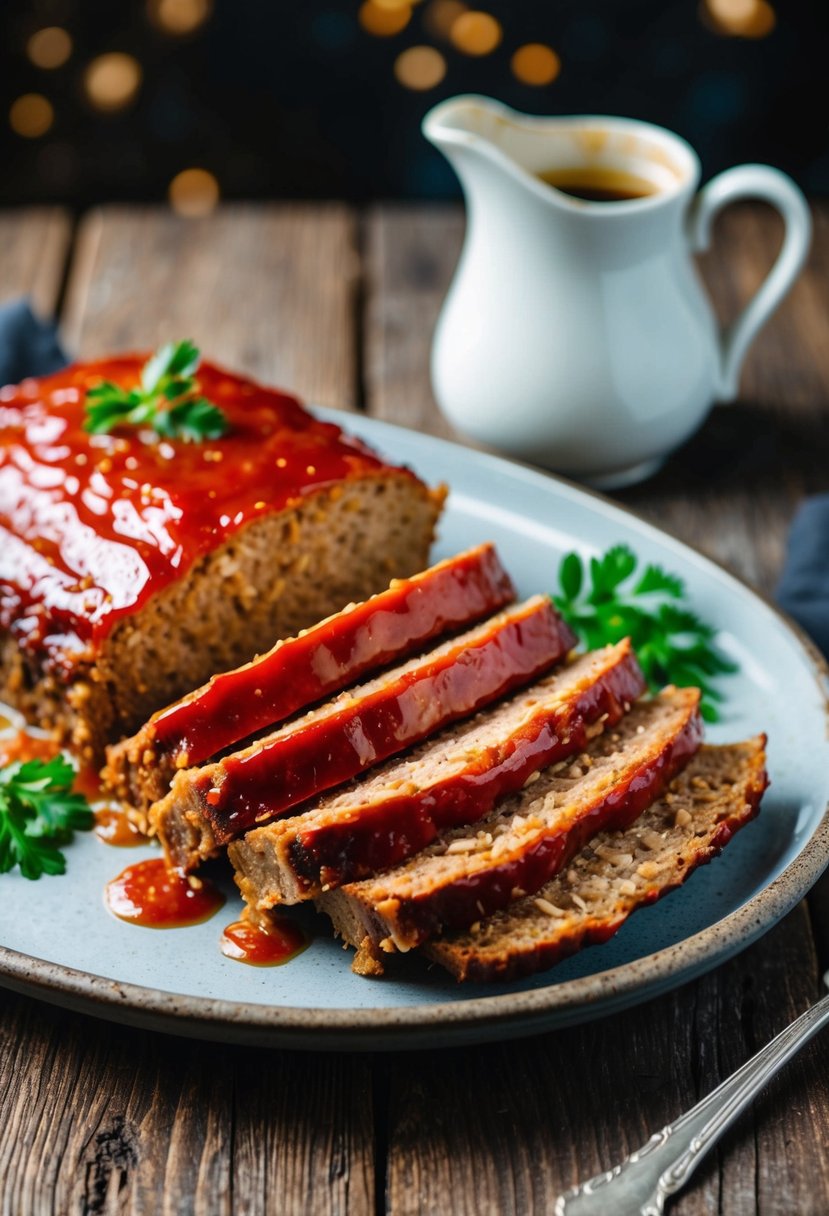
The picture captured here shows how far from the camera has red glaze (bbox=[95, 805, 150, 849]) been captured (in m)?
3.87

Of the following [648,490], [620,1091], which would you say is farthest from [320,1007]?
[648,490]

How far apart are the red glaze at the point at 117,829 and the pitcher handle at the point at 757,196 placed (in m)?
3.13

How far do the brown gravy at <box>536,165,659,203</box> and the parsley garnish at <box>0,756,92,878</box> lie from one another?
298 cm

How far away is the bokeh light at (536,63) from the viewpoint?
7.89 meters

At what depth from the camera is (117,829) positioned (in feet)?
12.8

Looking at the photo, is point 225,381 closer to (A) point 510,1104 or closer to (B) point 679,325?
(B) point 679,325

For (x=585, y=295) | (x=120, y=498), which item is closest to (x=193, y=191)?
(x=585, y=295)

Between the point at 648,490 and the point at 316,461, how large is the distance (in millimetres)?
1897

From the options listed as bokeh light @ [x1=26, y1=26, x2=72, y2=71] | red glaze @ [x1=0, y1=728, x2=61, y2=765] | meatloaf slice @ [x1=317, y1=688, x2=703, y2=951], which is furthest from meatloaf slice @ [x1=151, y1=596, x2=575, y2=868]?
bokeh light @ [x1=26, y1=26, x2=72, y2=71]

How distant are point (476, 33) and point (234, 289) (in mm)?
2127

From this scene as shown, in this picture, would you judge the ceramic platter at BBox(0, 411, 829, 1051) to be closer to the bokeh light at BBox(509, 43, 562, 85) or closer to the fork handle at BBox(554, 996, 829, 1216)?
the fork handle at BBox(554, 996, 829, 1216)

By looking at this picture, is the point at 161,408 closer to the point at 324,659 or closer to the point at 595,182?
the point at 324,659

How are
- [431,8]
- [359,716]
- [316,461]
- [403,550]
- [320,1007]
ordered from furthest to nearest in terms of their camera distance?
[431,8]
[403,550]
[316,461]
[359,716]
[320,1007]

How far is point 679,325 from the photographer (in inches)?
214
